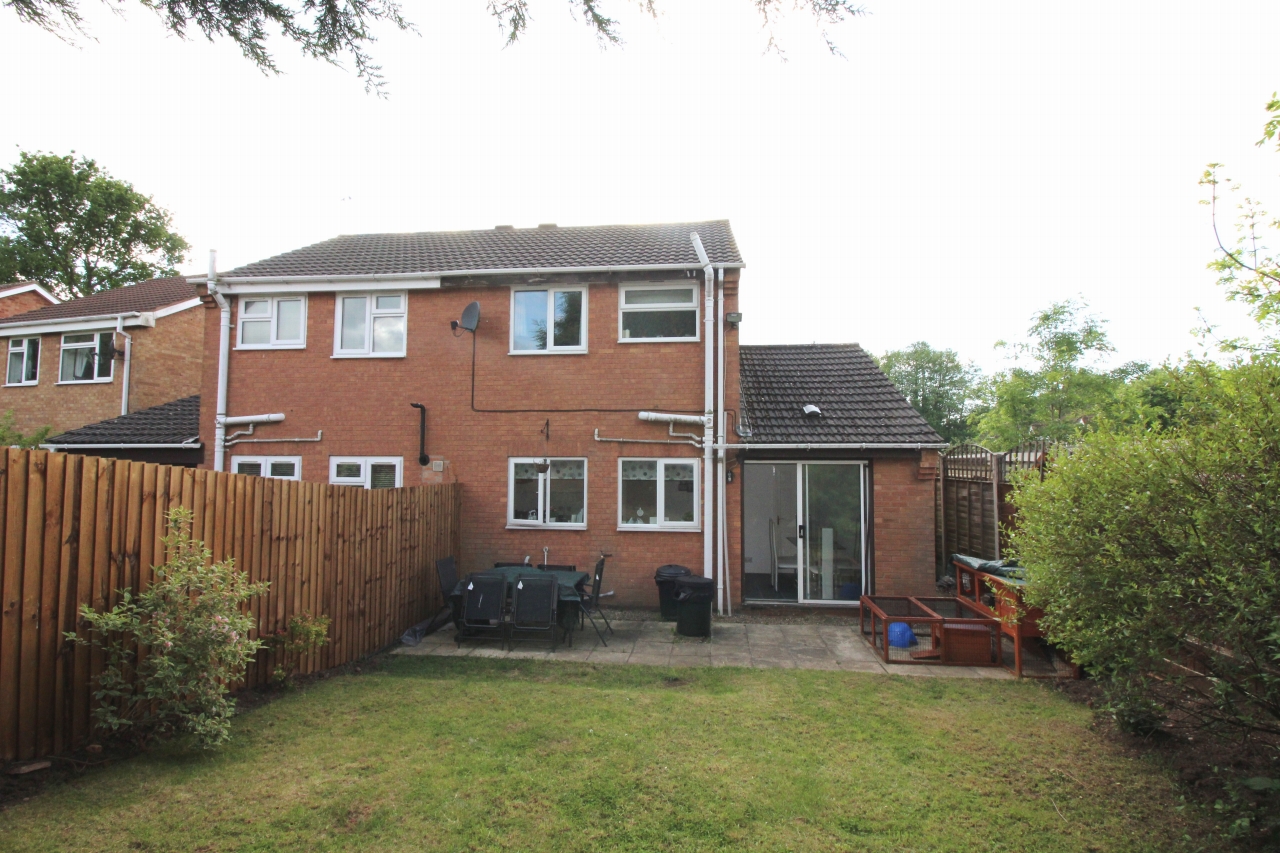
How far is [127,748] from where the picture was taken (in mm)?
4324

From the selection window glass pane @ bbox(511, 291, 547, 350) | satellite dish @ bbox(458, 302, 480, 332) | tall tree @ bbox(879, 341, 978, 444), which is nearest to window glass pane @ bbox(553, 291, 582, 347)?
window glass pane @ bbox(511, 291, 547, 350)

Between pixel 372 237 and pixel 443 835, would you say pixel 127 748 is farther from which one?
pixel 372 237

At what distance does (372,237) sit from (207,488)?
1097 cm

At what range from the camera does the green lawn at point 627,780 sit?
356 cm

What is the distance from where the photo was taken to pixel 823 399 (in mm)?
11633

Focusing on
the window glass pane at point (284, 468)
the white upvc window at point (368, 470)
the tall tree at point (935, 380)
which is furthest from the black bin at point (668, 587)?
the tall tree at point (935, 380)

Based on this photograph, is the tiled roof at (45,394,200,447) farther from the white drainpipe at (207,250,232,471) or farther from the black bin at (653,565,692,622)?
the black bin at (653,565,692,622)

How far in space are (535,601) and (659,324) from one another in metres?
5.05

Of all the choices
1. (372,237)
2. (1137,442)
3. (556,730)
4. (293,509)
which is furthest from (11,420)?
(1137,442)

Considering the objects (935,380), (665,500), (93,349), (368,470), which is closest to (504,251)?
(368,470)

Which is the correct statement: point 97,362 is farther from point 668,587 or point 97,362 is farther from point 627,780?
point 627,780

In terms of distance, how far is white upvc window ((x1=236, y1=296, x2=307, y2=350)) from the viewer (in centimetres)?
1173

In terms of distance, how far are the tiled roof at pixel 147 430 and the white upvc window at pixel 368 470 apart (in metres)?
2.88

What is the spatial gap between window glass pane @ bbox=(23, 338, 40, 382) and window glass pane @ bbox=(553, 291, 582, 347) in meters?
16.3
